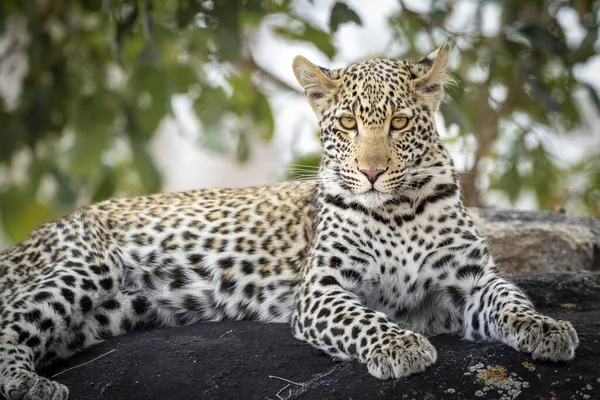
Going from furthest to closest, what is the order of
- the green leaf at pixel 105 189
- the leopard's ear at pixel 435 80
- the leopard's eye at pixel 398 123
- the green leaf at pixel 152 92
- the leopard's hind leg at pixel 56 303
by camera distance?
the green leaf at pixel 105 189 < the green leaf at pixel 152 92 < the leopard's ear at pixel 435 80 < the leopard's eye at pixel 398 123 < the leopard's hind leg at pixel 56 303

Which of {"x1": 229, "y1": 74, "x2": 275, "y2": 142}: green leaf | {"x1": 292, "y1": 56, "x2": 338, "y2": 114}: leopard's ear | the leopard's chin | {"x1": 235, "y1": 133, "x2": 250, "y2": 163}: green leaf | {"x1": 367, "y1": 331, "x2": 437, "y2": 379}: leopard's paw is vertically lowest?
{"x1": 367, "y1": 331, "x2": 437, "y2": 379}: leopard's paw

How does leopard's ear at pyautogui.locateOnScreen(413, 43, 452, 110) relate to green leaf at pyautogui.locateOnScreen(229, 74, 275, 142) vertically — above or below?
above

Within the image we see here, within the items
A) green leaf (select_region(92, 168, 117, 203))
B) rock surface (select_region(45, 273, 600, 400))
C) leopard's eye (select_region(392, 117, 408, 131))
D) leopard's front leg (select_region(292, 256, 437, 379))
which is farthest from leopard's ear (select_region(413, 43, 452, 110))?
green leaf (select_region(92, 168, 117, 203))

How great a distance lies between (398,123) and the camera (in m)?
6.95

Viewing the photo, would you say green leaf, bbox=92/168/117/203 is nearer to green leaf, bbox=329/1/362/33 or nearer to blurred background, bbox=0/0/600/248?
blurred background, bbox=0/0/600/248

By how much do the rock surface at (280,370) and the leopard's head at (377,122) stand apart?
4.07 feet

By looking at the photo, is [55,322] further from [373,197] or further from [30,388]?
[373,197]

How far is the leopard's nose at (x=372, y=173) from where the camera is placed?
669 centimetres

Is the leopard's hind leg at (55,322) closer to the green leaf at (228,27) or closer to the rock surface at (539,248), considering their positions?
the green leaf at (228,27)

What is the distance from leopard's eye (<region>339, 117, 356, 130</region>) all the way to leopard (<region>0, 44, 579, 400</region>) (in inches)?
0.7

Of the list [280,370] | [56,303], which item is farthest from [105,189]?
[280,370]

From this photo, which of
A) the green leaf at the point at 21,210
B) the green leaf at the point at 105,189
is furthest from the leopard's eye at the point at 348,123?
the green leaf at the point at 21,210

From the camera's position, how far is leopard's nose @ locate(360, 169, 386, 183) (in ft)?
22.0

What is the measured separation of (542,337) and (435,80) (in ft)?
7.66
